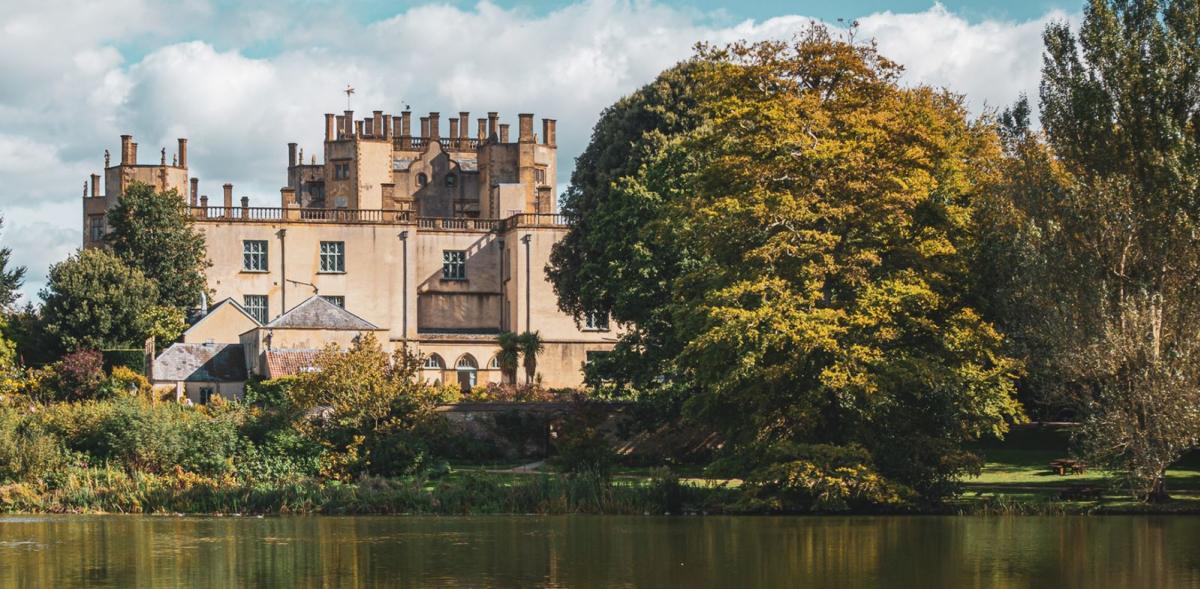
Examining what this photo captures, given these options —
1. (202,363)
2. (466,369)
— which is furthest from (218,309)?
(466,369)

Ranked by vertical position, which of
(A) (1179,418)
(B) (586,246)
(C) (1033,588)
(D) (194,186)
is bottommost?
(C) (1033,588)

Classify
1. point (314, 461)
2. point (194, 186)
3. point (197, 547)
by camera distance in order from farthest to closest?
point (194, 186) < point (314, 461) < point (197, 547)

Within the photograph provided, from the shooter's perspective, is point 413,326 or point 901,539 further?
point 413,326

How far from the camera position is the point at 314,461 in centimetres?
3127

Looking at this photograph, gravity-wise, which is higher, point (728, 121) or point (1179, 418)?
point (728, 121)

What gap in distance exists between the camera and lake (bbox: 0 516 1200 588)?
19.1m

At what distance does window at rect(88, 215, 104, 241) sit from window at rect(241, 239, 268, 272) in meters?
9.70

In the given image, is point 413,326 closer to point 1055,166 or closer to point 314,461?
point 314,461

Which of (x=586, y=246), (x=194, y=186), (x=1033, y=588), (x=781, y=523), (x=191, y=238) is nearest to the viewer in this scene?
(x=1033, y=588)

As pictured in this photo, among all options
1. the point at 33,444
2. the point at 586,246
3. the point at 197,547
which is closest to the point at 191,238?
the point at 586,246

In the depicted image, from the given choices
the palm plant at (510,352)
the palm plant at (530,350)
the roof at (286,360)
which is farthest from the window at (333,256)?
the roof at (286,360)

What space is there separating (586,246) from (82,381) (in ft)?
45.7

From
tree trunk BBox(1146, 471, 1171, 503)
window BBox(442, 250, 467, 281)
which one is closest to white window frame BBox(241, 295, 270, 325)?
window BBox(442, 250, 467, 281)

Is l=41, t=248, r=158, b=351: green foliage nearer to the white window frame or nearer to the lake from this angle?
the white window frame
